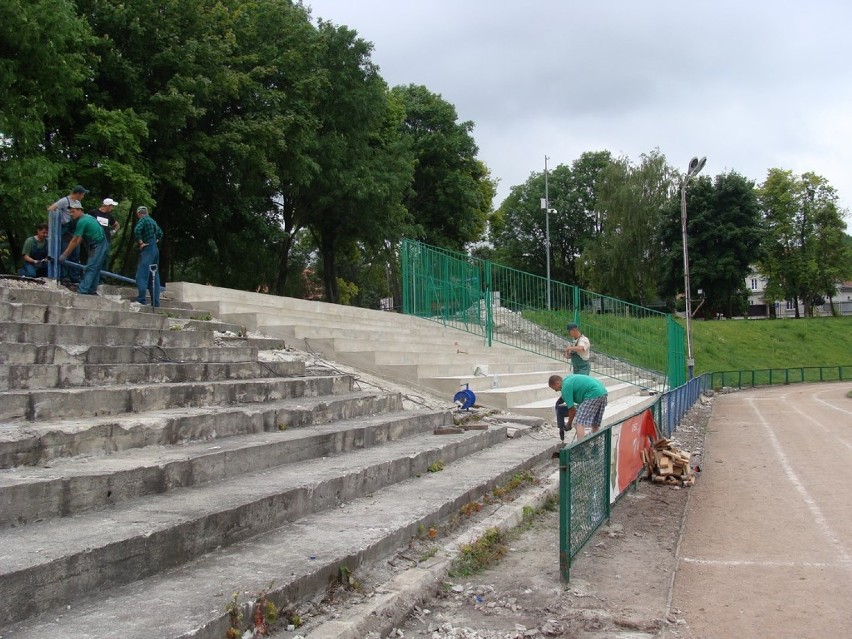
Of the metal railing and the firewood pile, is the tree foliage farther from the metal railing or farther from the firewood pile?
the metal railing

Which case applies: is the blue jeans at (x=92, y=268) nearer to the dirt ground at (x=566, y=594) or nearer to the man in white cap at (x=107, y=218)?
the man in white cap at (x=107, y=218)

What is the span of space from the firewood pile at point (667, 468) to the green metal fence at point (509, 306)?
24.7ft

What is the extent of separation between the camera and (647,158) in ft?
180

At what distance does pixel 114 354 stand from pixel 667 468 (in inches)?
269

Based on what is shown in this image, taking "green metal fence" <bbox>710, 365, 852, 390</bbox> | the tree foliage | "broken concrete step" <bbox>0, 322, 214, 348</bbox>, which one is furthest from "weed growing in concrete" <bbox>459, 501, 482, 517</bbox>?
the tree foliage

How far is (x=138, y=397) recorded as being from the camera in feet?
20.9

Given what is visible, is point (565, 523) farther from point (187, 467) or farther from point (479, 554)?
point (187, 467)

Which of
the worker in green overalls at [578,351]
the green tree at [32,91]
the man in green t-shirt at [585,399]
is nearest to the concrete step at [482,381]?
the worker in green overalls at [578,351]

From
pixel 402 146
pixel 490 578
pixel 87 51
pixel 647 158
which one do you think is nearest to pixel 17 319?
pixel 490 578

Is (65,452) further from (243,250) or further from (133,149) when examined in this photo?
(243,250)

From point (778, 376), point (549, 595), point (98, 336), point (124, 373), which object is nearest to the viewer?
point (549, 595)

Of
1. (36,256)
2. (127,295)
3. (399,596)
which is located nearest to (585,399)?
(399,596)

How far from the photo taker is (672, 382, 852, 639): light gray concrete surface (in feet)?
14.9

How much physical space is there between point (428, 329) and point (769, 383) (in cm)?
2761
